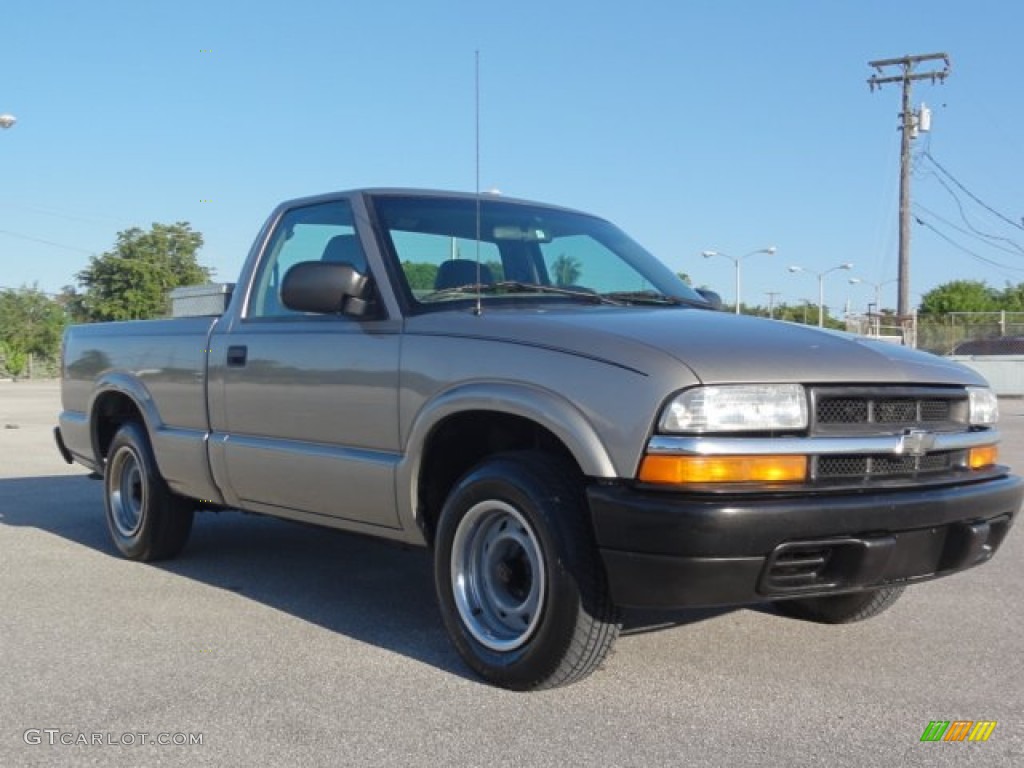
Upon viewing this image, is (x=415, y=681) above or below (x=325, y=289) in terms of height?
below

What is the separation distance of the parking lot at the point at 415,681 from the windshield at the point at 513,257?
1462 mm

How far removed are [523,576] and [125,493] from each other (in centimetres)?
337

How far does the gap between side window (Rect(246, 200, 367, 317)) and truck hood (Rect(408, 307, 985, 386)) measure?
2.72 ft

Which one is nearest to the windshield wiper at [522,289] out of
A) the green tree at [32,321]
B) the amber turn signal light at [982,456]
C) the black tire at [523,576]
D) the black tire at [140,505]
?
the black tire at [523,576]

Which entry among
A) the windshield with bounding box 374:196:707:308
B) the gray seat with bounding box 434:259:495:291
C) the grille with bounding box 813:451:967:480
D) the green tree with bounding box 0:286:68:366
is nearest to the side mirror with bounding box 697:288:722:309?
the windshield with bounding box 374:196:707:308

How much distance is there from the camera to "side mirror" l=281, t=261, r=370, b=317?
14.8 feet

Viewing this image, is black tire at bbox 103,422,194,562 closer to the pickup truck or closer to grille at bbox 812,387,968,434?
the pickup truck

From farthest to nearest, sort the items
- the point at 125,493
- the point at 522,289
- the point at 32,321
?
the point at 32,321
the point at 125,493
the point at 522,289

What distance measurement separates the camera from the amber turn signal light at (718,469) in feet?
11.4

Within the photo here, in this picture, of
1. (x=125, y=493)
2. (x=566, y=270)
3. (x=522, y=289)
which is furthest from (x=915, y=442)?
(x=125, y=493)

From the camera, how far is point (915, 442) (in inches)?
150

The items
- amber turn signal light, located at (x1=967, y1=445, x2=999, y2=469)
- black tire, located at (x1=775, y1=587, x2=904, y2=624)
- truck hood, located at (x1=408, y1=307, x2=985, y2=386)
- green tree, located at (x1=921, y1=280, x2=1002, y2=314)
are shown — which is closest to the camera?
truck hood, located at (x1=408, y1=307, x2=985, y2=386)

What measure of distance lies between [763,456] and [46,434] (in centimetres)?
1391

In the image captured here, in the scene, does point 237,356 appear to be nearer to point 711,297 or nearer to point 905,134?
point 711,297
